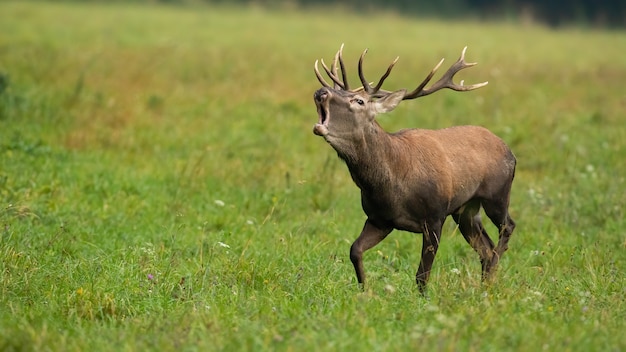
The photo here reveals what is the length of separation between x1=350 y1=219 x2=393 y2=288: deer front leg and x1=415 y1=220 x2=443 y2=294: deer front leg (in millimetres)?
267

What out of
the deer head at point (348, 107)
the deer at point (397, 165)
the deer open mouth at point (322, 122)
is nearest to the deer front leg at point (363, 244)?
the deer at point (397, 165)

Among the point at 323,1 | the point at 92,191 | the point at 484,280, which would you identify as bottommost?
the point at 323,1

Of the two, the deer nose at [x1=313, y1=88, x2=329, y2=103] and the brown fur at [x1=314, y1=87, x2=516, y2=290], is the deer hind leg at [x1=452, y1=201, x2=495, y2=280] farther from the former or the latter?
the deer nose at [x1=313, y1=88, x2=329, y2=103]

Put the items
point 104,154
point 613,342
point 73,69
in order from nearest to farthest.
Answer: point 613,342, point 104,154, point 73,69

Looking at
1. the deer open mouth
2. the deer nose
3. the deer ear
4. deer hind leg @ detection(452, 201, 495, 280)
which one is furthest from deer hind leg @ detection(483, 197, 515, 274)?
the deer nose

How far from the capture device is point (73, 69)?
16.1 metres

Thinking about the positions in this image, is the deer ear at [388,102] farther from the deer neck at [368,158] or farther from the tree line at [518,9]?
the tree line at [518,9]

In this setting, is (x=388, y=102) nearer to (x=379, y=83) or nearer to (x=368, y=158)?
(x=379, y=83)

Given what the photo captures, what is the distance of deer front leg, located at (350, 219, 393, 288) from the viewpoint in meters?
6.84

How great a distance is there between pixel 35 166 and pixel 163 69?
698 cm

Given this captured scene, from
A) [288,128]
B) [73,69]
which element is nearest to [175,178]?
[288,128]

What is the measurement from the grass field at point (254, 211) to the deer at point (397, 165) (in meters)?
0.34

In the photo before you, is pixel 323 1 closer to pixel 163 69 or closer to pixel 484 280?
pixel 163 69

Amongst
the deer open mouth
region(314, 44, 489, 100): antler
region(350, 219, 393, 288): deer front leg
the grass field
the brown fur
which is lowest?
the grass field
